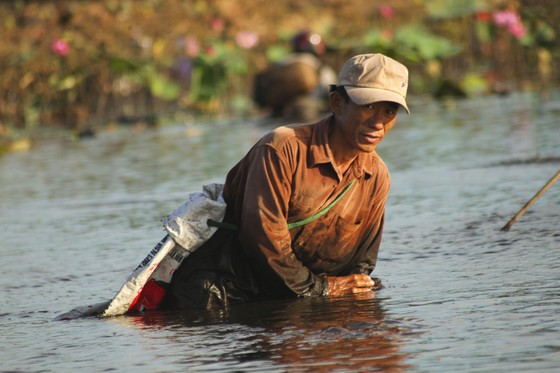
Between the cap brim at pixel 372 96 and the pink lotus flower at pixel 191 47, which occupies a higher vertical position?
the pink lotus flower at pixel 191 47

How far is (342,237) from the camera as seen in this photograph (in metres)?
6.00

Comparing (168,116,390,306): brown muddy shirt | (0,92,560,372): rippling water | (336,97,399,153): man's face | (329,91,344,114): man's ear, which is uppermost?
(329,91,344,114): man's ear

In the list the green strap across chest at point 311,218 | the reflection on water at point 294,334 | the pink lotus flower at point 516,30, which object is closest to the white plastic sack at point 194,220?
the green strap across chest at point 311,218

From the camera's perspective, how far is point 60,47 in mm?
21703

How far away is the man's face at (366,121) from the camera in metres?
5.61

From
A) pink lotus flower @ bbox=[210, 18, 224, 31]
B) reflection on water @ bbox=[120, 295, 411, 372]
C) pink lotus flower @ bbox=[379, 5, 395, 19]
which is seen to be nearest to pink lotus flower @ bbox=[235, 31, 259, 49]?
→ pink lotus flower @ bbox=[210, 18, 224, 31]

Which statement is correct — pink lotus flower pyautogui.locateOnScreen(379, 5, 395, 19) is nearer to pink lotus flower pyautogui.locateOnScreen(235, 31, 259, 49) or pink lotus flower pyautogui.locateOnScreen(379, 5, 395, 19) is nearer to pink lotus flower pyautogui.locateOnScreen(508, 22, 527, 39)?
pink lotus flower pyautogui.locateOnScreen(235, 31, 259, 49)

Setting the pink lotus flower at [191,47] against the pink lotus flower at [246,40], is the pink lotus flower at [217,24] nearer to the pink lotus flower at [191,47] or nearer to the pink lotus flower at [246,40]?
the pink lotus flower at [246,40]

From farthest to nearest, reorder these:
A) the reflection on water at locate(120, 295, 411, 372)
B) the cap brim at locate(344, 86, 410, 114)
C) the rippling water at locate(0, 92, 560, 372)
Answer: the cap brim at locate(344, 86, 410, 114), the rippling water at locate(0, 92, 560, 372), the reflection on water at locate(120, 295, 411, 372)

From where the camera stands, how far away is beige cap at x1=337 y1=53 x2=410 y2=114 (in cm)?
551

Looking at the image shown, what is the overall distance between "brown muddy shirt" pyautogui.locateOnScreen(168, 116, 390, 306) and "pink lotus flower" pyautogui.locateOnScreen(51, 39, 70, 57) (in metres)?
16.0

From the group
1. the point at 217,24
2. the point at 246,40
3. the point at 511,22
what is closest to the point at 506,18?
the point at 511,22

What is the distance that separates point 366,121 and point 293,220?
0.57 metres

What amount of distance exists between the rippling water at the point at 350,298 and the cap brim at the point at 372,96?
89cm
